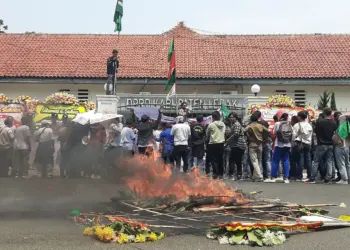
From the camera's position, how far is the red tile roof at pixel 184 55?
26.2 m

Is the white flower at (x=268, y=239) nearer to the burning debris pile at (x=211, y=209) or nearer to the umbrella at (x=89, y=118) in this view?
the burning debris pile at (x=211, y=209)

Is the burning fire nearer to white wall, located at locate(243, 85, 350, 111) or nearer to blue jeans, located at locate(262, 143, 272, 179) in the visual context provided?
blue jeans, located at locate(262, 143, 272, 179)

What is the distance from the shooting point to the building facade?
2564cm

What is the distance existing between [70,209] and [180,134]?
18.5 feet

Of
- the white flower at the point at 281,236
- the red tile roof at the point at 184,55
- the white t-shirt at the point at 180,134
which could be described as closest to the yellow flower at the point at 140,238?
the white flower at the point at 281,236

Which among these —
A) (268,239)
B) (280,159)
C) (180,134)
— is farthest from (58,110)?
(268,239)

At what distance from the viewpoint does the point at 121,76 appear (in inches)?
1017

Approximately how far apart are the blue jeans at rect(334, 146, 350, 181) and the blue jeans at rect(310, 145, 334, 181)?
165mm

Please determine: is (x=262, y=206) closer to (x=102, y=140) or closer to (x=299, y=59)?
(x=102, y=140)

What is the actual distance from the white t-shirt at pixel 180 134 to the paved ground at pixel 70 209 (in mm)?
1876

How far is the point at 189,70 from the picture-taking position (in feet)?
86.4

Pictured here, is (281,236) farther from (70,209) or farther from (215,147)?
(215,147)

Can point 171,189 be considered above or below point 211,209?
above

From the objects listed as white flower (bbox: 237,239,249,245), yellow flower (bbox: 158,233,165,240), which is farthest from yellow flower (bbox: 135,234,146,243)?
white flower (bbox: 237,239,249,245)
